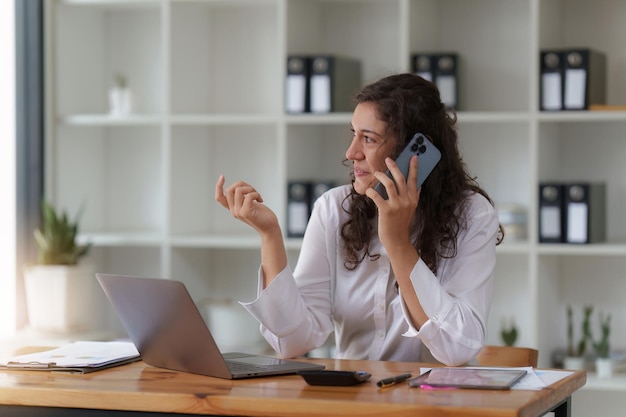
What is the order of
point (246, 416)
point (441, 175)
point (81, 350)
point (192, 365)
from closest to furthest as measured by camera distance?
point (246, 416) → point (192, 365) → point (81, 350) → point (441, 175)

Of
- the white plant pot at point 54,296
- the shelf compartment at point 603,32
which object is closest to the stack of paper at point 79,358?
the white plant pot at point 54,296

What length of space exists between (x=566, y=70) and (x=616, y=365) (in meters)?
1.07

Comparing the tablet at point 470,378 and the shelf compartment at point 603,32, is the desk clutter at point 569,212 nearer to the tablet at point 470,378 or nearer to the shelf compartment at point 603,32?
the shelf compartment at point 603,32

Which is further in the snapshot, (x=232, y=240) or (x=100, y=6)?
(x=100, y=6)

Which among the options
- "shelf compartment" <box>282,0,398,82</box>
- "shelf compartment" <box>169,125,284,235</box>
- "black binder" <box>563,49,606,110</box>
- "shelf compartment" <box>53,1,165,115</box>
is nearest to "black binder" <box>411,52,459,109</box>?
"shelf compartment" <box>282,0,398,82</box>

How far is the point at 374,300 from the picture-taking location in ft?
8.20

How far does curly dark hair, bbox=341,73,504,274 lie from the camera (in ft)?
7.90

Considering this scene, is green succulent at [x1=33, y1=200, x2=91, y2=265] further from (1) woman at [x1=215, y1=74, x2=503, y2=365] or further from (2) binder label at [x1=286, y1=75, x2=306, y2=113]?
(1) woman at [x1=215, y1=74, x2=503, y2=365]

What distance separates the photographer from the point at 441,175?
8.21 ft

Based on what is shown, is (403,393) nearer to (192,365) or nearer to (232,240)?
(192,365)

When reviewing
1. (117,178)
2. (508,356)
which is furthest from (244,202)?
(117,178)

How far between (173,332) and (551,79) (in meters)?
2.08

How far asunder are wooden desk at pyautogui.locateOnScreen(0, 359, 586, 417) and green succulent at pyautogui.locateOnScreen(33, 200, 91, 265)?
1.97 meters

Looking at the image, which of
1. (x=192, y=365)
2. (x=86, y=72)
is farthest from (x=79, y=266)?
(x=192, y=365)
